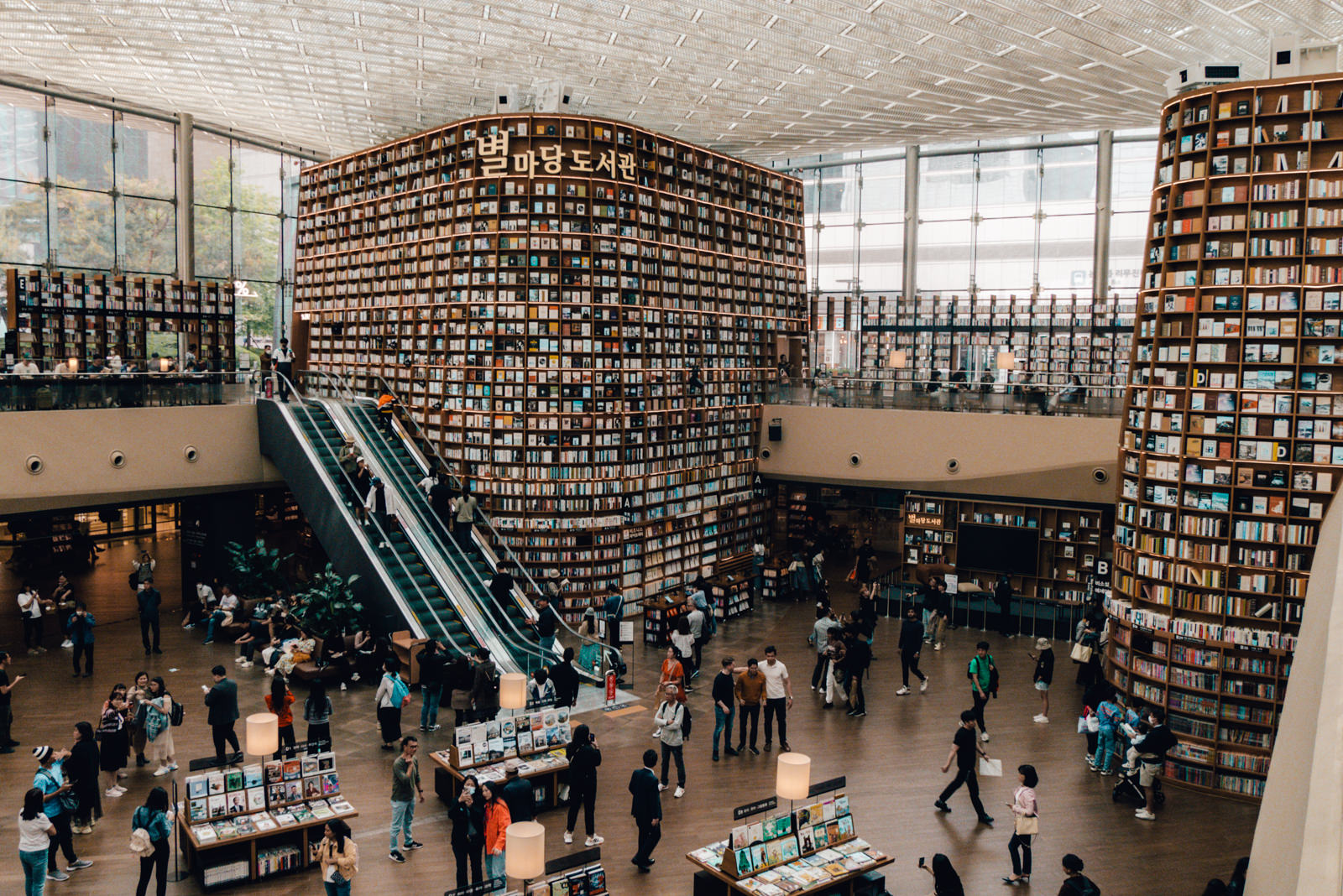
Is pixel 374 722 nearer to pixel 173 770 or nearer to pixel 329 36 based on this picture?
pixel 173 770

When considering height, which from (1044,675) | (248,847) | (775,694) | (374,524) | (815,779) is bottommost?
(815,779)

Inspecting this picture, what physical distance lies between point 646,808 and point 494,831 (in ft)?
3.89

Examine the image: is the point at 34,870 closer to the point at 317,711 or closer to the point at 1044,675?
the point at 317,711

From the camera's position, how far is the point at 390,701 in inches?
394

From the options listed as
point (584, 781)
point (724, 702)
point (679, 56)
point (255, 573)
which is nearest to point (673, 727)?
point (724, 702)

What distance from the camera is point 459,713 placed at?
10281mm

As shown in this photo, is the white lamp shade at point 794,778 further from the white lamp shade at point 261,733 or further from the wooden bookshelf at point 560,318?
the wooden bookshelf at point 560,318

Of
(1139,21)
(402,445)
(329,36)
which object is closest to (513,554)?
(402,445)

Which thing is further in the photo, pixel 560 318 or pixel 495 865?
pixel 560 318

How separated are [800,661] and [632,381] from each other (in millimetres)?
5255

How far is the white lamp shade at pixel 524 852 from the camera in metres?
5.85

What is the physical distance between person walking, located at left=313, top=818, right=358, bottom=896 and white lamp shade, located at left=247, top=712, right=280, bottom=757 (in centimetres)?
144

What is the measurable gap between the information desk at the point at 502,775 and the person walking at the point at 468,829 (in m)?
1.19

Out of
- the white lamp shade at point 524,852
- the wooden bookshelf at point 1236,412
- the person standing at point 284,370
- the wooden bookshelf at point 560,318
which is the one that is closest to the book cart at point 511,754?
the white lamp shade at point 524,852
